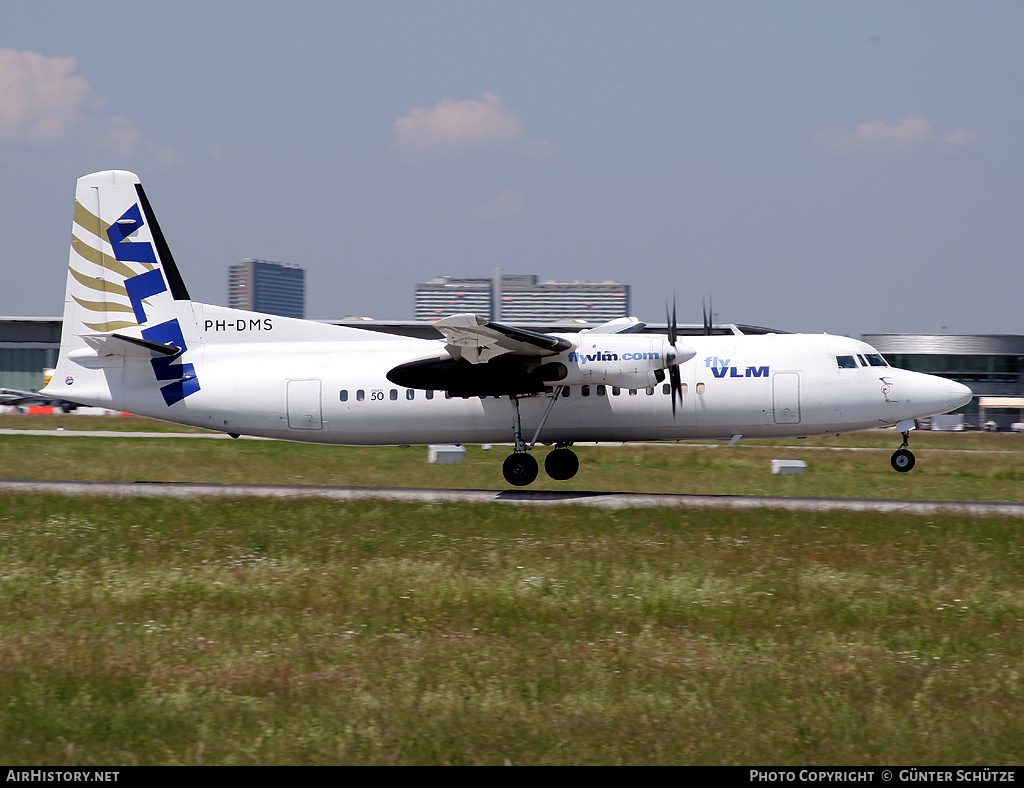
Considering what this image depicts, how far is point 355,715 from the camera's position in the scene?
11562mm

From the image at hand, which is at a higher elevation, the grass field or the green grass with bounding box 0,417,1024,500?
the green grass with bounding box 0,417,1024,500

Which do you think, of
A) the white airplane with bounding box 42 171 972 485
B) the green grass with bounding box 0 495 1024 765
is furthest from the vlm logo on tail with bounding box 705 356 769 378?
the green grass with bounding box 0 495 1024 765

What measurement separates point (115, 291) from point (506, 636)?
17.5 meters

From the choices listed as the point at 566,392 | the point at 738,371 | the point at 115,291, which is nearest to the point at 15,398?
the point at 115,291

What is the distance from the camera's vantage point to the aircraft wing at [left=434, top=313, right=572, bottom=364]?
22359 mm

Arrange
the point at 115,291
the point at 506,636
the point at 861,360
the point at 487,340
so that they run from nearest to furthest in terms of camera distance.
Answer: the point at 506,636 → the point at 487,340 → the point at 861,360 → the point at 115,291

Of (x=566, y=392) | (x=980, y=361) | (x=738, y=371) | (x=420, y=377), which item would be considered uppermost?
(x=980, y=361)

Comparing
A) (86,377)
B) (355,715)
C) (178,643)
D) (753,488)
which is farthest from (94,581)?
(753,488)

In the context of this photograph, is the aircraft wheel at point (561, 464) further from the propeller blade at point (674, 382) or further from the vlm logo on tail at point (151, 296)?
the vlm logo on tail at point (151, 296)

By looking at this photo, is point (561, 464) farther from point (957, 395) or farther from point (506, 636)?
→ point (506, 636)

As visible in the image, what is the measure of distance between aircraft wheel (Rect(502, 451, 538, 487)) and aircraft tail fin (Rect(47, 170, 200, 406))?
8983 millimetres

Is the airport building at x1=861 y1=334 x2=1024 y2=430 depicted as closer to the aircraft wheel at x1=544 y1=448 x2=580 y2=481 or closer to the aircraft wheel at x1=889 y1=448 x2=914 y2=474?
the aircraft wheel at x1=889 y1=448 x2=914 y2=474

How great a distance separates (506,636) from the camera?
46.8 ft
